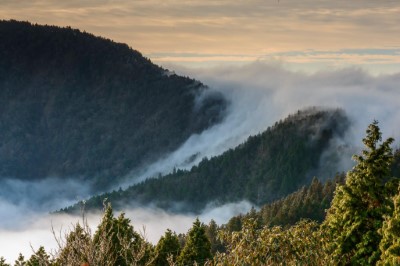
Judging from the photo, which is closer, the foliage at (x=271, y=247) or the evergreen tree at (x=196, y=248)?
the foliage at (x=271, y=247)

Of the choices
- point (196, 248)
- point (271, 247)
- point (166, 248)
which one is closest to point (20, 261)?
point (166, 248)

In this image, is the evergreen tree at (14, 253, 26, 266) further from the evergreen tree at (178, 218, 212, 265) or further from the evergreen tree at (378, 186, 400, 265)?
the evergreen tree at (378, 186, 400, 265)

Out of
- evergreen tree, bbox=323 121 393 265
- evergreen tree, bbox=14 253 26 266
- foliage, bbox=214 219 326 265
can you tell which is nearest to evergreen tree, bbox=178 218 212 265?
evergreen tree, bbox=14 253 26 266

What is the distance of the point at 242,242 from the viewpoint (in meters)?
→ 37.2

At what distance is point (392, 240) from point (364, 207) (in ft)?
27.8

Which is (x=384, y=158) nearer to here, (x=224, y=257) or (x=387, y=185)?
(x=387, y=185)

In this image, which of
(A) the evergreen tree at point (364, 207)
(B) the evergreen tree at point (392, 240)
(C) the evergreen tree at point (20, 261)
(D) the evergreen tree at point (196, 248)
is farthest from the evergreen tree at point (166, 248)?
(B) the evergreen tree at point (392, 240)

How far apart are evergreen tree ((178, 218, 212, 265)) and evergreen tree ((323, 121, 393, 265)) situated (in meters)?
39.4

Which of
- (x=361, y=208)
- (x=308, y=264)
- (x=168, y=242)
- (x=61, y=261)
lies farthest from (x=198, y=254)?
(x=61, y=261)

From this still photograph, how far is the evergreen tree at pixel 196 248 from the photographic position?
88.8 meters

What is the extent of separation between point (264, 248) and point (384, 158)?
53.8 ft

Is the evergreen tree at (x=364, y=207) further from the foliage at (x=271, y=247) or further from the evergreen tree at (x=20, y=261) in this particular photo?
the evergreen tree at (x=20, y=261)

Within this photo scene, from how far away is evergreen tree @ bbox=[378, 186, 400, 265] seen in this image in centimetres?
4029

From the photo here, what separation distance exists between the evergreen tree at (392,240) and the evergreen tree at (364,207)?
590 centimetres
